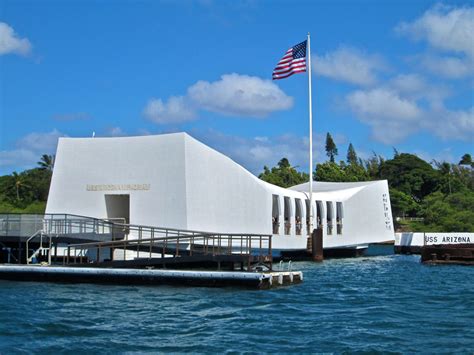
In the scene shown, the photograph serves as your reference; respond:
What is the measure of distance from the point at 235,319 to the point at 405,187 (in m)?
86.7

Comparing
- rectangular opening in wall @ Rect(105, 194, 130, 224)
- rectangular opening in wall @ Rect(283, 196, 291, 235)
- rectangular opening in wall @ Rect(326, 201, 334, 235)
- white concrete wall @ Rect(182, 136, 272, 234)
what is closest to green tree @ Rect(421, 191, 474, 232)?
rectangular opening in wall @ Rect(326, 201, 334, 235)

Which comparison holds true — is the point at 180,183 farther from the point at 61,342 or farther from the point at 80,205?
the point at 61,342

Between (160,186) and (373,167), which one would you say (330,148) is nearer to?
(373,167)

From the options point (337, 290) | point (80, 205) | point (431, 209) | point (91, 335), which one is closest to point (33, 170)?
point (431, 209)

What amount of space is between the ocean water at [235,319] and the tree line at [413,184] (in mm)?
60817

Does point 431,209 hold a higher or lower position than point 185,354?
higher

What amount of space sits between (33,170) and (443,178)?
179 feet

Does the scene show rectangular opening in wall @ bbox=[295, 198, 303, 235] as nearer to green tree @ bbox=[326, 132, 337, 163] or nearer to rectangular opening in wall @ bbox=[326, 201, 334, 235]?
rectangular opening in wall @ bbox=[326, 201, 334, 235]

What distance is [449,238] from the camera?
55.1m

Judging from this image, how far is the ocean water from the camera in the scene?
1452 centimetres

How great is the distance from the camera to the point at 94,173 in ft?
123

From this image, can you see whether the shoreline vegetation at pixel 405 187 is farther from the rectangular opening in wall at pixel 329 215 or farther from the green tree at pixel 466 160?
the rectangular opening in wall at pixel 329 215

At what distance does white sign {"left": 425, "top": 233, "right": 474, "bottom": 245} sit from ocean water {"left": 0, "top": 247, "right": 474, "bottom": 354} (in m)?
30.3

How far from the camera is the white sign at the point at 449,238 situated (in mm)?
55125
